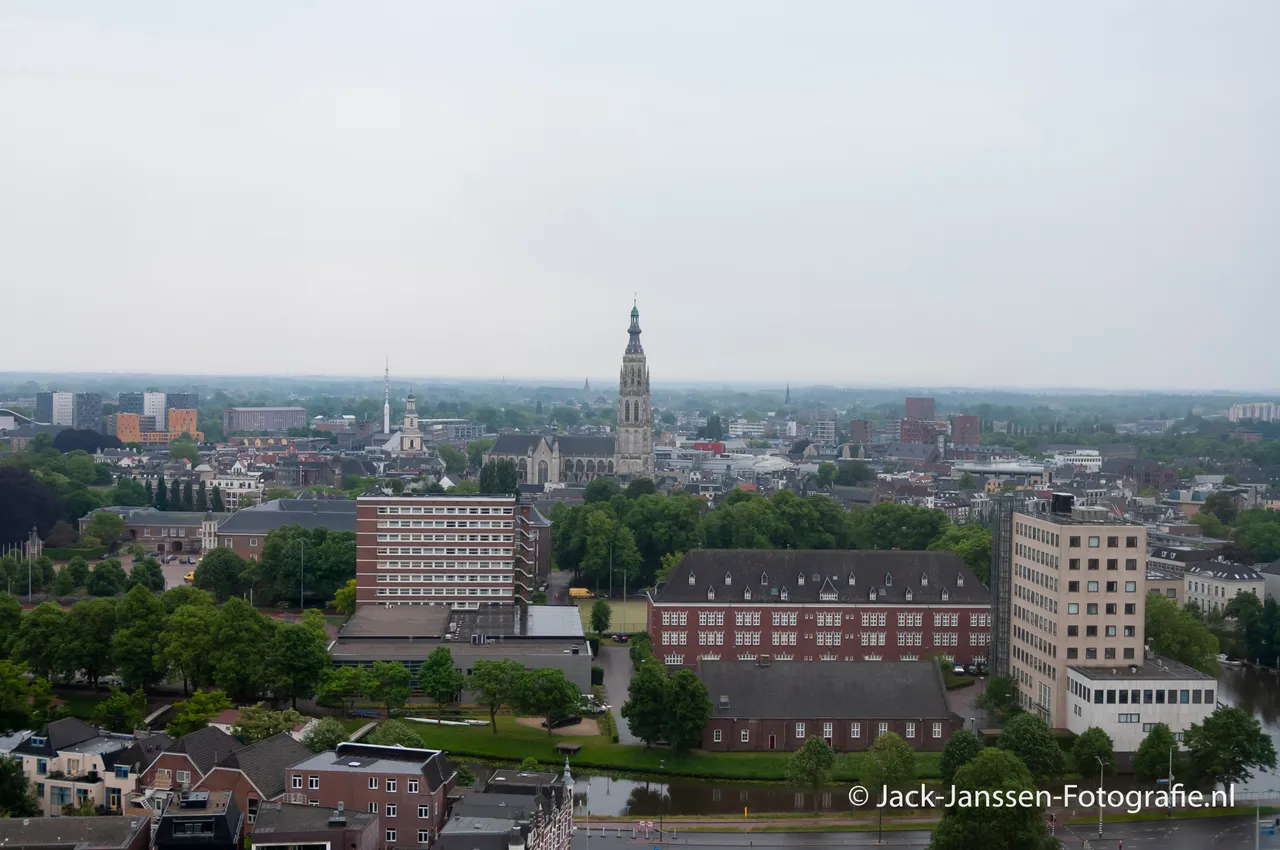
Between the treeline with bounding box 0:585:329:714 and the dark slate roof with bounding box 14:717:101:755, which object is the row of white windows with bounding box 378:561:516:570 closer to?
the treeline with bounding box 0:585:329:714

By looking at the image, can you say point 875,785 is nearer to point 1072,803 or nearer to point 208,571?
point 1072,803

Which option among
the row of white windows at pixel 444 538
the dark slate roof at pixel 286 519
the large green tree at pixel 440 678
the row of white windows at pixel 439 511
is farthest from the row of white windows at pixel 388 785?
the dark slate roof at pixel 286 519

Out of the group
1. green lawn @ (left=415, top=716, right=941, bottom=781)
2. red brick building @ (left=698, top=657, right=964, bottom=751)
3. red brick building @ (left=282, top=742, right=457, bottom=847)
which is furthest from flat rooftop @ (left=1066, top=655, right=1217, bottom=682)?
red brick building @ (left=282, top=742, right=457, bottom=847)

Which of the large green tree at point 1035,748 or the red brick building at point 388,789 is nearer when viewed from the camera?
the red brick building at point 388,789

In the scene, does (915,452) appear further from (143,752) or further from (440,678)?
(143,752)

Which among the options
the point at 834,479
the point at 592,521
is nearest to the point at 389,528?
the point at 592,521

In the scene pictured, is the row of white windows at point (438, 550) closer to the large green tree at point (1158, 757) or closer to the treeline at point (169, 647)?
the treeline at point (169, 647)

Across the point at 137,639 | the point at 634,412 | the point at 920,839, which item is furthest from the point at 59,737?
the point at 634,412
